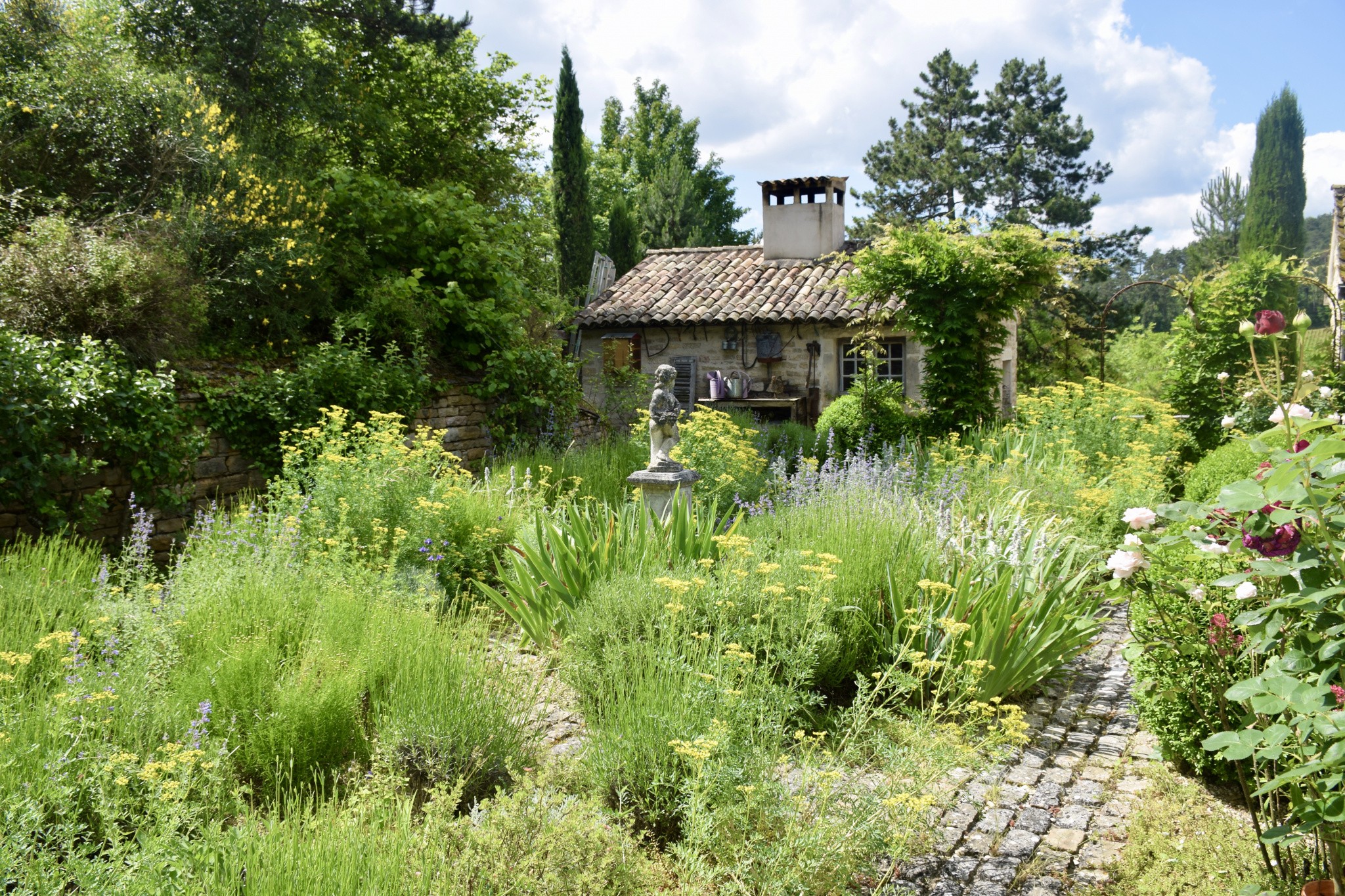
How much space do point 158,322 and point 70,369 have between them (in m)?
1.28

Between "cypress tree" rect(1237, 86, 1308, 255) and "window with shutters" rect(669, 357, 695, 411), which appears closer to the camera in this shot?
"window with shutters" rect(669, 357, 695, 411)

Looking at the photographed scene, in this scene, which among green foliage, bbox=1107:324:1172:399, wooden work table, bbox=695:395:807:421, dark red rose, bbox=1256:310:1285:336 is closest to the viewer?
dark red rose, bbox=1256:310:1285:336

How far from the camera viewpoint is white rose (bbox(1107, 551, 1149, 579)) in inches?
96.7

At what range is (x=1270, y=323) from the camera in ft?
8.64

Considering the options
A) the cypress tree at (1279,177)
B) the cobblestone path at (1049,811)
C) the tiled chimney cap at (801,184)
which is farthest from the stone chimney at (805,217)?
the cypress tree at (1279,177)

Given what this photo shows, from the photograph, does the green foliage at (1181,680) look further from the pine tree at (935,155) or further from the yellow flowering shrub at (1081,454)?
the pine tree at (935,155)

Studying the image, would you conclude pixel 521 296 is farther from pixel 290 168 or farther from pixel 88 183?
pixel 88 183

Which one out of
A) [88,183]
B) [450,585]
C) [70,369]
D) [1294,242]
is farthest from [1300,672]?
[1294,242]

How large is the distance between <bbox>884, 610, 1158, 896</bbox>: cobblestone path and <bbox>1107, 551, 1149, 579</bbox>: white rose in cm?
105

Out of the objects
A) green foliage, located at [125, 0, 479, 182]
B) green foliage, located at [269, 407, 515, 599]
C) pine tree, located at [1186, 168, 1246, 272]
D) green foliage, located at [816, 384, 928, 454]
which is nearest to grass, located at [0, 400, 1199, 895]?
green foliage, located at [269, 407, 515, 599]

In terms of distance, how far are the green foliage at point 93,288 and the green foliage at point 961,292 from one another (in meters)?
8.35

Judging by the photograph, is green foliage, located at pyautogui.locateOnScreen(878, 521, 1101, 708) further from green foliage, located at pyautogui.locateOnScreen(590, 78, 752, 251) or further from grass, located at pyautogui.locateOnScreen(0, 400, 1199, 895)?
green foliage, located at pyautogui.locateOnScreen(590, 78, 752, 251)

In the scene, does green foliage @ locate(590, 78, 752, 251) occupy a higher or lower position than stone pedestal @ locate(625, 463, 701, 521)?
higher

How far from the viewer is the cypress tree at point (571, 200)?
873 inches
